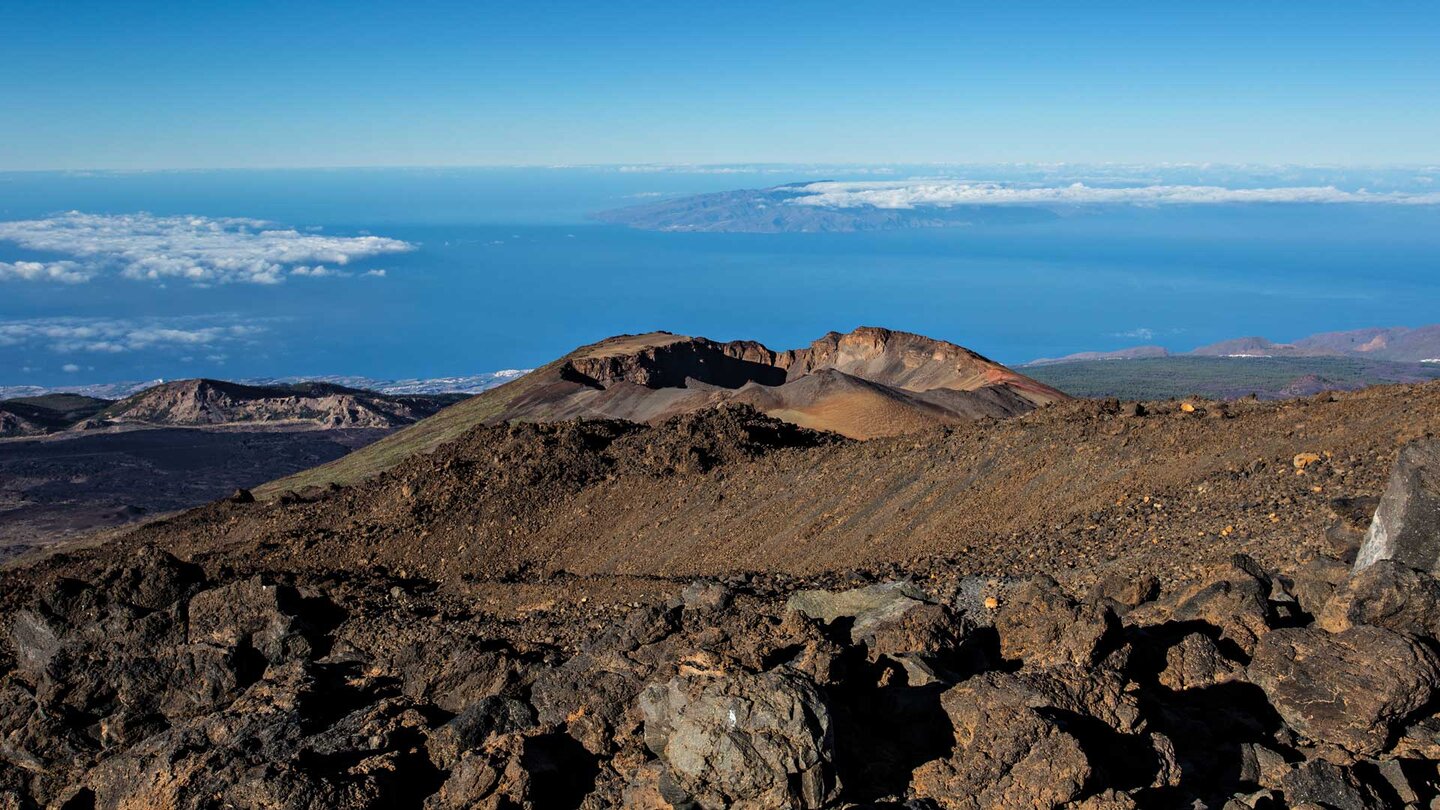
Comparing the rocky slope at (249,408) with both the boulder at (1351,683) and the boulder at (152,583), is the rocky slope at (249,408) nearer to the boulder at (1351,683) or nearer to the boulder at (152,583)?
the boulder at (152,583)

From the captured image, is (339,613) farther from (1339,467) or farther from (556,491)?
(1339,467)

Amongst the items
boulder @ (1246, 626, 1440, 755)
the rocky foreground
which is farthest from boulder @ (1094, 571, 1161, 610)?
boulder @ (1246, 626, 1440, 755)

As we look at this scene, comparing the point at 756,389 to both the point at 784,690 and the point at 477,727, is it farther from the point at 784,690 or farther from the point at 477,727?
the point at 784,690

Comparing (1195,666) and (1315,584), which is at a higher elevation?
(1315,584)

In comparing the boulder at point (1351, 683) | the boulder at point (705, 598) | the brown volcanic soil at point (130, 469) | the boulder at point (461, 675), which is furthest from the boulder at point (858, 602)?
the brown volcanic soil at point (130, 469)

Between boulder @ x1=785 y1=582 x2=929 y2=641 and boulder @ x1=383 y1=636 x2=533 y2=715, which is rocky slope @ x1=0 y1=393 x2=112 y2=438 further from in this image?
boulder @ x1=785 y1=582 x2=929 y2=641

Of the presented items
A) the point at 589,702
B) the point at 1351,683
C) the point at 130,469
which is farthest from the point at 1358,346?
the point at 589,702

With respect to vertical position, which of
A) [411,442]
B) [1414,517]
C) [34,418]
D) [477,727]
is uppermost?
[1414,517]

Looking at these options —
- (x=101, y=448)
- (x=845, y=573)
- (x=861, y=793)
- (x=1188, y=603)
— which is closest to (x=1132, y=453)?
(x=845, y=573)
